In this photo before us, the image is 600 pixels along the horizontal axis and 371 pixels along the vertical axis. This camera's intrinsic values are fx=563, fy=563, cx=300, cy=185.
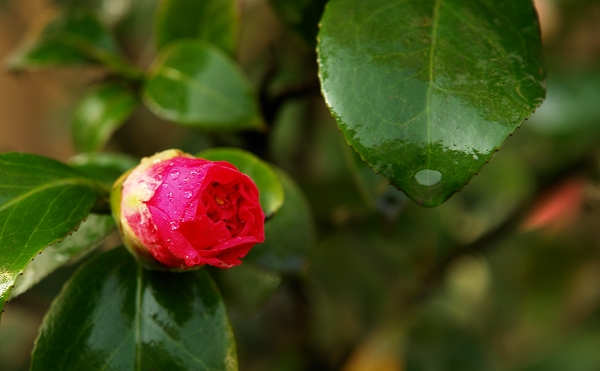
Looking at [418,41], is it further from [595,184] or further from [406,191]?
[595,184]

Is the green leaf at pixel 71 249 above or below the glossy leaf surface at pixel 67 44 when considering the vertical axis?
below


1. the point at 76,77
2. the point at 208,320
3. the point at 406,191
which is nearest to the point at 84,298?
the point at 208,320

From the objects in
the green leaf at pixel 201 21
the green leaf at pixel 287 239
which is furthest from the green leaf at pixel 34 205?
the green leaf at pixel 201 21

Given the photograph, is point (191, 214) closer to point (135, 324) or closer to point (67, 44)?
point (135, 324)

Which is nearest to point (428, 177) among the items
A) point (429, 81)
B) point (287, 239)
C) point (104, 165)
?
point (429, 81)

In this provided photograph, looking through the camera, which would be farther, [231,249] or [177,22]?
[177,22]

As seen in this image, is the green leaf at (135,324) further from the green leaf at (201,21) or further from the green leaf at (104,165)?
the green leaf at (201,21)

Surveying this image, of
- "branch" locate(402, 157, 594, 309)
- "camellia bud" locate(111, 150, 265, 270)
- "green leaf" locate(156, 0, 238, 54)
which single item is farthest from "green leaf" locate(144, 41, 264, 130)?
"branch" locate(402, 157, 594, 309)
